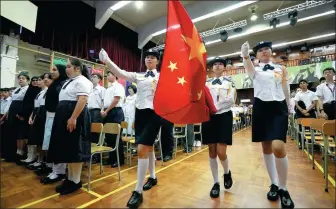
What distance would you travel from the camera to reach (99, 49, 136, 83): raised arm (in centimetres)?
172

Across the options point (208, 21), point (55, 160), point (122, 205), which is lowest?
point (122, 205)

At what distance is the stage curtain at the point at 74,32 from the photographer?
18.5ft

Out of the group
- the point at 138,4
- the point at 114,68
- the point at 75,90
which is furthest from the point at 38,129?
the point at 138,4

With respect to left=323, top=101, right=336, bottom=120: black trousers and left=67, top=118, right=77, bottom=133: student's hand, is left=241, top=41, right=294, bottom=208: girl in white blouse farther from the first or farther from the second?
left=323, top=101, right=336, bottom=120: black trousers

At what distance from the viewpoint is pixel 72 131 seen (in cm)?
204

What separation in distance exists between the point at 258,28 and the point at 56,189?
999cm

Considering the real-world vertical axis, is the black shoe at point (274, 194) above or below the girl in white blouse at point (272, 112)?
below

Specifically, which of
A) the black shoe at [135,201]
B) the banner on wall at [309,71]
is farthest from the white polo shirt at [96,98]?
the banner on wall at [309,71]

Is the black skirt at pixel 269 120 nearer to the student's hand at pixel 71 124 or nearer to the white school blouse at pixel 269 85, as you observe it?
the white school blouse at pixel 269 85

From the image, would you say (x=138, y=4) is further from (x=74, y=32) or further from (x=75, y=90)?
(x=75, y=90)

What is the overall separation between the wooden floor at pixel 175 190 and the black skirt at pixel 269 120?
626 millimetres

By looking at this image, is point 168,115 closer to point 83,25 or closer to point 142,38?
point 83,25

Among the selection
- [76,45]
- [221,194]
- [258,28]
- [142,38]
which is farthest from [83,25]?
[258,28]

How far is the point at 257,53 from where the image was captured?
1940 mm
